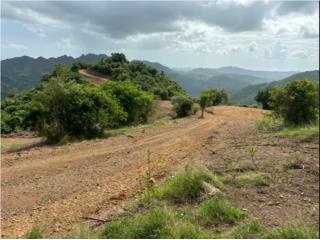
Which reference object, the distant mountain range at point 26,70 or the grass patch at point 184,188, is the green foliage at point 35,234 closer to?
the grass patch at point 184,188

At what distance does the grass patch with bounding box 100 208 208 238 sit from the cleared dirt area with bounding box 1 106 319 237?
785 mm

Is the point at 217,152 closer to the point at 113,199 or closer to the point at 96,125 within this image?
the point at 113,199

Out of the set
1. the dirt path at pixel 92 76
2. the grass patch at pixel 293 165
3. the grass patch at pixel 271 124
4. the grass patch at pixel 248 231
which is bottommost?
the grass patch at pixel 271 124

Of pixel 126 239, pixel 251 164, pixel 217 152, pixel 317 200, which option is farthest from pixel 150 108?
pixel 126 239

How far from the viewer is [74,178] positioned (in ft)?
27.5

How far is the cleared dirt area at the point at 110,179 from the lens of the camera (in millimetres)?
5891

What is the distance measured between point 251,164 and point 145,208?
10.2 ft

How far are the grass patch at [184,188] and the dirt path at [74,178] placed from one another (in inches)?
25.8

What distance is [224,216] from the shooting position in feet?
17.6

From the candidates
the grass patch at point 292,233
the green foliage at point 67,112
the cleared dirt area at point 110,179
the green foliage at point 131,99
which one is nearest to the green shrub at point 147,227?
the cleared dirt area at point 110,179

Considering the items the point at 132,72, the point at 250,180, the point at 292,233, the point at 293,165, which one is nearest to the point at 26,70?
the point at 132,72

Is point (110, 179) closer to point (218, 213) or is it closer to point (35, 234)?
point (218, 213)

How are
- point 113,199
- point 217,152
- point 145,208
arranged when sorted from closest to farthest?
point 145,208, point 113,199, point 217,152

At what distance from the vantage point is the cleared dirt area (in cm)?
589
